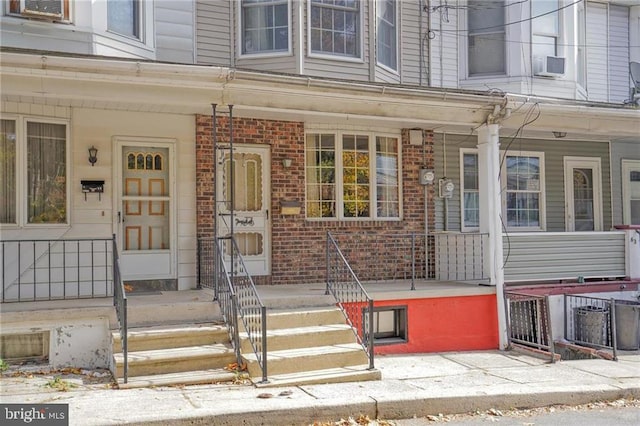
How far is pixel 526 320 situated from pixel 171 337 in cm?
535

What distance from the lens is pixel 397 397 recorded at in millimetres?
6074

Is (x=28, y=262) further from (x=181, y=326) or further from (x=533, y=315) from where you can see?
(x=533, y=315)

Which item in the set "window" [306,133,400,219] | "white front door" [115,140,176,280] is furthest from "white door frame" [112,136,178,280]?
"window" [306,133,400,219]

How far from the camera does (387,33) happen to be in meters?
10.7

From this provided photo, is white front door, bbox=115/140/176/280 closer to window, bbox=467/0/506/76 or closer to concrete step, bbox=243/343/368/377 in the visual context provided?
concrete step, bbox=243/343/368/377

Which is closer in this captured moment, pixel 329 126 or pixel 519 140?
pixel 329 126

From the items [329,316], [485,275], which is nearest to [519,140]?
[485,275]

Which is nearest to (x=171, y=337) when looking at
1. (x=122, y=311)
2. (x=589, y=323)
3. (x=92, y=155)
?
(x=122, y=311)

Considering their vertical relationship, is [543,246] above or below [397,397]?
above

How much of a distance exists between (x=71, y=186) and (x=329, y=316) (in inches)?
157

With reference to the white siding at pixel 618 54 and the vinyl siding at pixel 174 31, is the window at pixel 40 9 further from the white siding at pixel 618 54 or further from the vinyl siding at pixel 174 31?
the white siding at pixel 618 54

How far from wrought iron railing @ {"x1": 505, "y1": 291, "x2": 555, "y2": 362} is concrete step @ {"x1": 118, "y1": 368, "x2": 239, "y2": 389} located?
4592 millimetres

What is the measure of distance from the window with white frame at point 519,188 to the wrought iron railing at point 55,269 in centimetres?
649

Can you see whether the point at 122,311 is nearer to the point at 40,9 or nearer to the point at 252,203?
the point at 252,203
